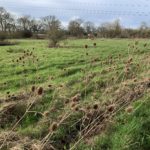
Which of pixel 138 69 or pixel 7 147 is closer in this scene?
pixel 7 147

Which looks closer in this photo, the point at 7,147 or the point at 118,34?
the point at 7,147

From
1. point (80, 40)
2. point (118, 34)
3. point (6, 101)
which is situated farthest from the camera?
point (80, 40)

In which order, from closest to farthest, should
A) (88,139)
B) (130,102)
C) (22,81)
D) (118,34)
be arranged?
1. (88,139)
2. (130,102)
3. (22,81)
4. (118,34)

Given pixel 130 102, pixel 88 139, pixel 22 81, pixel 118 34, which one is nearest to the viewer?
pixel 88 139

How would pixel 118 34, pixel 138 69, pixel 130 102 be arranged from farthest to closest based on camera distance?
pixel 118 34 → pixel 138 69 → pixel 130 102

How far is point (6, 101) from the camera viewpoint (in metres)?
9.25

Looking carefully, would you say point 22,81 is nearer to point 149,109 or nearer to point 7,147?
point 149,109

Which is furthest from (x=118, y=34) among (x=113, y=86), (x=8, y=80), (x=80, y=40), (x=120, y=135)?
(x=120, y=135)

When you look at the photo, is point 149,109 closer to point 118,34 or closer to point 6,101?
point 6,101

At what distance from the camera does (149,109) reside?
8148 millimetres

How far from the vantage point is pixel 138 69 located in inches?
415

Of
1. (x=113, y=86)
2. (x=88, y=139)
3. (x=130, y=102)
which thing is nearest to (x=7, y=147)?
(x=88, y=139)

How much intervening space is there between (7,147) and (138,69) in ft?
17.1

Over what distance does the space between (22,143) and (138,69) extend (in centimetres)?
496
